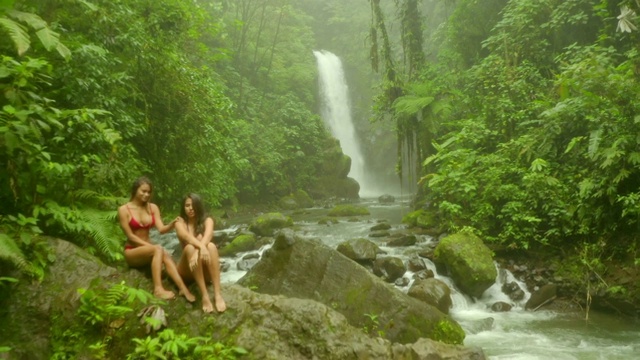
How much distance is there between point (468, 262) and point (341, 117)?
84.7ft

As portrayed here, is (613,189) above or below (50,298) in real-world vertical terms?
above

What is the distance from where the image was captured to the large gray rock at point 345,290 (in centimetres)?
634

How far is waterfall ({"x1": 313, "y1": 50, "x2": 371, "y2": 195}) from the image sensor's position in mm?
33594

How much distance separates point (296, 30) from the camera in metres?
29.1

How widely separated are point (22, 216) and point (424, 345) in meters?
4.34

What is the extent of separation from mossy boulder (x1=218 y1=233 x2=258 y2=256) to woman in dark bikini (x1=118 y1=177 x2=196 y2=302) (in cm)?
837

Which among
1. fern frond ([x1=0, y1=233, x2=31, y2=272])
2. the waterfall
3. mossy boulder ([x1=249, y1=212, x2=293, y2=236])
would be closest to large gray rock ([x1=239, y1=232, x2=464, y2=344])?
fern frond ([x1=0, y1=233, x2=31, y2=272])

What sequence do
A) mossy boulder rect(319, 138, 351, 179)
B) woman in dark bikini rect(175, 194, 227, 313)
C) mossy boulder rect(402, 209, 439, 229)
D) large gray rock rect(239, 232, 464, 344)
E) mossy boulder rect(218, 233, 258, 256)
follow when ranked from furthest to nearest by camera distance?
mossy boulder rect(319, 138, 351, 179) → mossy boulder rect(402, 209, 439, 229) → mossy boulder rect(218, 233, 258, 256) → large gray rock rect(239, 232, 464, 344) → woman in dark bikini rect(175, 194, 227, 313)

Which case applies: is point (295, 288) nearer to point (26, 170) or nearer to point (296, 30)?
point (26, 170)

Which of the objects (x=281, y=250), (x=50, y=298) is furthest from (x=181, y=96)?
(x=50, y=298)

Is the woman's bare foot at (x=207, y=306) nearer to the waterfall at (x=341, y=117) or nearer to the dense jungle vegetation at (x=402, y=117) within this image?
the dense jungle vegetation at (x=402, y=117)

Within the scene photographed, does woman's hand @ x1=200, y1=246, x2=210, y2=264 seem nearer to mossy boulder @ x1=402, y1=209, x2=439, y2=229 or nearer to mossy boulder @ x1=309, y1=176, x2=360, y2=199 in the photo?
mossy boulder @ x1=402, y1=209, x2=439, y2=229

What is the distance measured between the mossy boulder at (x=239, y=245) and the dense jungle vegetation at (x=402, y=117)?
201 cm

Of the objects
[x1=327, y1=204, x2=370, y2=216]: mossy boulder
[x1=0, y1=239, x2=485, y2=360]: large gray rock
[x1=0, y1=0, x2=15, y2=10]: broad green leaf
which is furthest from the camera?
[x1=327, y1=204, x2=370, y2=216]: mossy boulder
